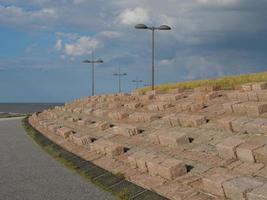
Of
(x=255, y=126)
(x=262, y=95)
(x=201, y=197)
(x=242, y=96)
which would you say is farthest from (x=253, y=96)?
(x=201, y=197)

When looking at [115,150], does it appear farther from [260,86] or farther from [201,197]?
[260,86]

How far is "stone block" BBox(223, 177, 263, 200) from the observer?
825 centimetres

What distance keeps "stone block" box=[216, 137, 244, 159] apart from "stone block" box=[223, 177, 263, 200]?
176 cm

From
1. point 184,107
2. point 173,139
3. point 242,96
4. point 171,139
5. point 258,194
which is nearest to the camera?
point 258,194

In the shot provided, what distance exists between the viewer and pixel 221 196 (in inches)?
348

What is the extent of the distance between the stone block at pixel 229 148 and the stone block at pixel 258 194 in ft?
7.99

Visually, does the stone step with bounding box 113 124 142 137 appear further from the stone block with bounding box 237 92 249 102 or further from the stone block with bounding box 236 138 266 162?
the stone block with bounding box 236 138 266 162

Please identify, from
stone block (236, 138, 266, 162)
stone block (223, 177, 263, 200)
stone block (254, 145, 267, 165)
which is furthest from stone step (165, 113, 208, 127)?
stone block (223, 177, 263, 200)

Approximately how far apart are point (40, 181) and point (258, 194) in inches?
247

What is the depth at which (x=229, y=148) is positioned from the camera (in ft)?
35.3

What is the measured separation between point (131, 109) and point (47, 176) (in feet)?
40.6

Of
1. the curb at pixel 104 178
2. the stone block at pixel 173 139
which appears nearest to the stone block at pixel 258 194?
the curb at pixel 104 178

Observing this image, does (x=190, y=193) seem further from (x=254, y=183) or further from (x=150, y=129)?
(x=150, y=129)

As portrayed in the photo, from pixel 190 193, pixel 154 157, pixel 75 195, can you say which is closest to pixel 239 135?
pixel 154 157
